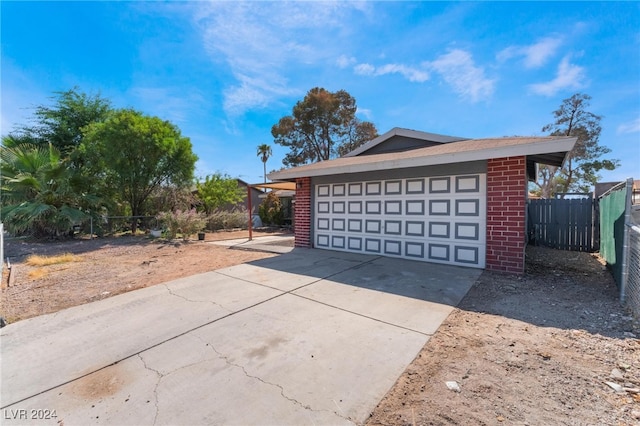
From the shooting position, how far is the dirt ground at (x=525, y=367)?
1755mm

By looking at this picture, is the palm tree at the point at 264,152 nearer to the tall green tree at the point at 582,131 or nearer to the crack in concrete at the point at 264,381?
the tall green tree at the point at 582,131

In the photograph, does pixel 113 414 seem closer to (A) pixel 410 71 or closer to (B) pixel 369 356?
(B) pixel 369 356

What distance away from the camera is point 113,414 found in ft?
6.04

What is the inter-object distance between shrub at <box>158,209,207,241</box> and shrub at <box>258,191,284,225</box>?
5876mm

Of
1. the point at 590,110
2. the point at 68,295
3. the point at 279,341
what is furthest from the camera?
the point at 590,110

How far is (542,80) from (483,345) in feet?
36.9

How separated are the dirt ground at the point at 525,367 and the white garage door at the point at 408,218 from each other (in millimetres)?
1912

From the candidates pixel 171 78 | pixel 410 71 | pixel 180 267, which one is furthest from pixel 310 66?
pixel 180 267

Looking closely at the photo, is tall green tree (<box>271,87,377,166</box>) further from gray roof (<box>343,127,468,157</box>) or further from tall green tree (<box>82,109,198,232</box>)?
gray roof (<box>343,127,468,157</box>)

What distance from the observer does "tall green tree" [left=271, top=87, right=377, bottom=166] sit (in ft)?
76.5

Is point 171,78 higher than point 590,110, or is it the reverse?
point 590,110

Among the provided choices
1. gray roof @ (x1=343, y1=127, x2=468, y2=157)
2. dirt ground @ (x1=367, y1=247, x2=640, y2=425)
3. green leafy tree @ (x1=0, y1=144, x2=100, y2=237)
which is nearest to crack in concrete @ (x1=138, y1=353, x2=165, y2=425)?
dirt ground @ (x1=367, y1=247, x2=640, y2=425)

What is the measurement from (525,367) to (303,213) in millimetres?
6781

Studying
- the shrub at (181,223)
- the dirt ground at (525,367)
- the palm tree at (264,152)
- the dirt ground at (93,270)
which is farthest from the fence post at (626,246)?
the palm tree at (264,152)
